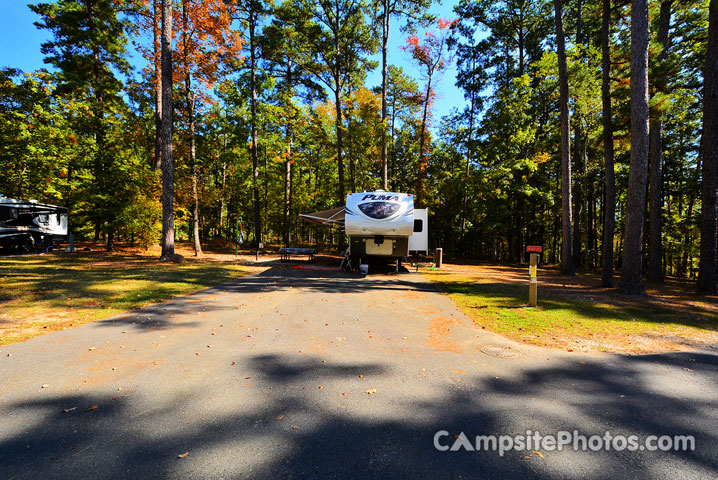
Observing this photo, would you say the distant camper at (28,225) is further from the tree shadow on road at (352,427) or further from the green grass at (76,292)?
the tree shadow on road at (352,427)

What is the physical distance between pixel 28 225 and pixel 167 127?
998 centimetres

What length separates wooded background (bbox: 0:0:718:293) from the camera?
1323 centimetres

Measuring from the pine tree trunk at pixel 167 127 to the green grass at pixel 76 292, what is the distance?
3096 mm

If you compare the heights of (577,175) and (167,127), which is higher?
(167,127)

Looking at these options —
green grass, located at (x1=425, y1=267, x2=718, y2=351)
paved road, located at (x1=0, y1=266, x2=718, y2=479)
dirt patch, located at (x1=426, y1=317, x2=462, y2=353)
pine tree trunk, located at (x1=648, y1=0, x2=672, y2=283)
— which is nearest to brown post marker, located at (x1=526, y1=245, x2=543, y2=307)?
green grass, located at (x1=425, y1=267, x2=718, y2=351)

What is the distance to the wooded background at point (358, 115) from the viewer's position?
13.2 meters

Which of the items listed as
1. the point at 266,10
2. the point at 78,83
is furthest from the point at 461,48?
the point at 78,83

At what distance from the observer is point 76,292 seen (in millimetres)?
7152

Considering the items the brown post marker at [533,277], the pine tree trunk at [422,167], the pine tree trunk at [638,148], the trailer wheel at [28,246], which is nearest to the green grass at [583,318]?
the brown post marker at [533,277]

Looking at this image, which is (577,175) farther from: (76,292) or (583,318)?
(76,292)

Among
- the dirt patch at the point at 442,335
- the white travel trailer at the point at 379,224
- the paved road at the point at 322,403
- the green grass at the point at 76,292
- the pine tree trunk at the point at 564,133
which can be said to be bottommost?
the dirt patch at the point at 442,335

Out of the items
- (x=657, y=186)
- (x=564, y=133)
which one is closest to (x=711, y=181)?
(x=657, y=186)

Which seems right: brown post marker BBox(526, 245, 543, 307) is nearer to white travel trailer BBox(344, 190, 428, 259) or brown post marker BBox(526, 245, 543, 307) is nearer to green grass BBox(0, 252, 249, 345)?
white travel trailer BBox(344, 190, 428, 259)

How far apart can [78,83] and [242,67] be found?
9.60m
